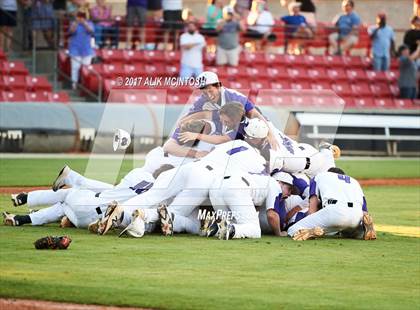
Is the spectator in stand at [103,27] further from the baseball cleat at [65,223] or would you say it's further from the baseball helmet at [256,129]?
the baseball helmet at [256,129]

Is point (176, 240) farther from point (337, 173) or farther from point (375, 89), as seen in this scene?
point (375, 89)

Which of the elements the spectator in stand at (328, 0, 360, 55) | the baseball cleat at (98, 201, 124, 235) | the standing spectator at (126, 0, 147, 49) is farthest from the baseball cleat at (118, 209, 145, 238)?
the spectator in stand at (328, 0, 360, 55)

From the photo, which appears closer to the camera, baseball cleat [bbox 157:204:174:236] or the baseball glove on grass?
the baseball glove on grass

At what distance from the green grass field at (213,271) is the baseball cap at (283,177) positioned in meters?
0.69

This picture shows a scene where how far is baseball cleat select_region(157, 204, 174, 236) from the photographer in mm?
12273

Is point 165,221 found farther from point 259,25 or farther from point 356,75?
point 356,75

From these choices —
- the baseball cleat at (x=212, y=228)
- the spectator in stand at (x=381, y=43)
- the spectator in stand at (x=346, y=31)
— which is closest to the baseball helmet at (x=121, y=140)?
the baseball cleat at (x=212, y=228)

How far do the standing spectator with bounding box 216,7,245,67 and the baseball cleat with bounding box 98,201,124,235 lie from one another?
17.6 m

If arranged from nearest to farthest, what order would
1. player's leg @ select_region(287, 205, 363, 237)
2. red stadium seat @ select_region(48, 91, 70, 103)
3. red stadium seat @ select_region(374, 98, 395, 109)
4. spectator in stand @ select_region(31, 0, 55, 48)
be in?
player's leg @ select_region(287, 205, 363, 237) < red stadium seat @ select_region(48, 91, 70, 103) < spectator in stand @ select_region(31, 0, 55, 48) < red stadium seat @ select_region(374, 98, 395, 109)

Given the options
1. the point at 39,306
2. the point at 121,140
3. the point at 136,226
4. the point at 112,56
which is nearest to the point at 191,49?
the point at 112,56

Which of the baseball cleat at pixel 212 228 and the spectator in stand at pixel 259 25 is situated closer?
the baseball cleat at pixel 212 228

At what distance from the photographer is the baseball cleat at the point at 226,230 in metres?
12.4

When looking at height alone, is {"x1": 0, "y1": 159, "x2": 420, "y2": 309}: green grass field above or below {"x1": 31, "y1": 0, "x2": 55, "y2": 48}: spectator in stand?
above

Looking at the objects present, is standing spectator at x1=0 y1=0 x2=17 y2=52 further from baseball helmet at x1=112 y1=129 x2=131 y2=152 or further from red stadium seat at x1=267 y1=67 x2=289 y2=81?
baseball helmet at x1=112 y1=129 x2=131 y2=152
